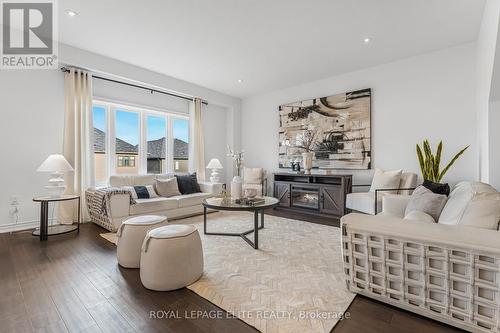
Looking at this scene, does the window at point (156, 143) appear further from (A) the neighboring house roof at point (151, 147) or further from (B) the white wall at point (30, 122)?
(B) the white wall at point (30, 122)

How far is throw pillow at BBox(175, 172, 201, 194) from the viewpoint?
4781mm

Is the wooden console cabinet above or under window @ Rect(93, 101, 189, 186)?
under

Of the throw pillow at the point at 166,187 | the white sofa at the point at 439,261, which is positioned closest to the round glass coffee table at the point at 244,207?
the white sofa at the point at 439,261

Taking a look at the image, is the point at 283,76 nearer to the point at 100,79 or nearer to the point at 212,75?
the point at 212,75

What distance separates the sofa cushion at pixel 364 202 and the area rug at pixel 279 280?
0.68 m

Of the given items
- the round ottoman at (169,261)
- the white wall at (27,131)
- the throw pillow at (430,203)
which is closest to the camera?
the round ottoman at (169,261)

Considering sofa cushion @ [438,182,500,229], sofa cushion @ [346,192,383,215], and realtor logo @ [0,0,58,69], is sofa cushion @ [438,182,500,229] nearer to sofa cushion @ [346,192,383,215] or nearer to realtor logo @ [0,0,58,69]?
sofa cushion @ [346,192,383,215]

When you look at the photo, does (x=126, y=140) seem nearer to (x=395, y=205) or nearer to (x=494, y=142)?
(x=395, y=205)

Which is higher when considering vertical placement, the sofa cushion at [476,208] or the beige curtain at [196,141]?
the beige curtain at [196,141]

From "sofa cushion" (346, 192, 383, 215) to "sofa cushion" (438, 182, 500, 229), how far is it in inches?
69.9

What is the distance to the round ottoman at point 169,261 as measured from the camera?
193 centimetres

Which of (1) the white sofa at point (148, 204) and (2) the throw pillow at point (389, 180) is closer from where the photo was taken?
(1) the white sofa at point (148, 204)

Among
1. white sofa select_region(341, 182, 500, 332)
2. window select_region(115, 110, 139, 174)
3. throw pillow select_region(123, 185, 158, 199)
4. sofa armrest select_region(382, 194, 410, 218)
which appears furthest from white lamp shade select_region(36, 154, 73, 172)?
sofa armrest select_region(382, 194, 410, 218)

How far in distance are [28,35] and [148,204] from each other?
10.3 feet
